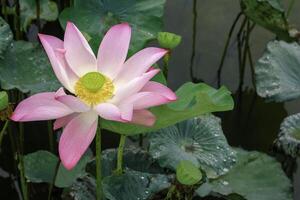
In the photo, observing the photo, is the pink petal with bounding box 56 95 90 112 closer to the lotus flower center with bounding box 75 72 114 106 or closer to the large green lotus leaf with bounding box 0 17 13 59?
the lotus flower center with bounding box 75 72 114 106

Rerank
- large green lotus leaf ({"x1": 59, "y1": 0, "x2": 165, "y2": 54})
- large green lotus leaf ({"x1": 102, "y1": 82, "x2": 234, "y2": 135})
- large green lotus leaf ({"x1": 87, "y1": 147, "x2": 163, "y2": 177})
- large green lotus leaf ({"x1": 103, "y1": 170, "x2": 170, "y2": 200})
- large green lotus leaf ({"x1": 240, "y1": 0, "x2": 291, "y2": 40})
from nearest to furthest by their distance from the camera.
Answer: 1. large green lotus leaf ({"x1": 102, "y1": 82, "x2": 234, "y2": 135})
2. large green lotus leaf ({"x1": 103, "y1": 170, "x2": 170, "y2": 200})
3. large green lotus leaf ({"x1": 87, "y1": 147, "x2": 163, "y2": 177})
4. large green lotus leaf ({"x1": 59, "y1": 0, "x2": 165, "y2": 54})
5. large green lotus leaf ({"x1": 240, "y1": 0, "x2": 291, "y2": 40})

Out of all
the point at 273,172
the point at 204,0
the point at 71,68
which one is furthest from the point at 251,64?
the point at 71,68

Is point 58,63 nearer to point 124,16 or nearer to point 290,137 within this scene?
point 124,16

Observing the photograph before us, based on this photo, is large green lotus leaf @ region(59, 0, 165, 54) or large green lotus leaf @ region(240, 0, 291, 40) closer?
large green lotus leaf @ region(59, 0, 165, 54)

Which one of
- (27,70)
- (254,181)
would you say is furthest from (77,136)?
(254,181)

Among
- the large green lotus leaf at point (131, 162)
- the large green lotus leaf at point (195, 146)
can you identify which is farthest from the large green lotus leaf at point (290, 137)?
the large green lotus leaf at point (131, 162)

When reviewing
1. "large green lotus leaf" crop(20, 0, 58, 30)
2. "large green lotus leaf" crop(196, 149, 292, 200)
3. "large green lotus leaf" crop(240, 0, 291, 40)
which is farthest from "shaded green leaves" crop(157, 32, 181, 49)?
"large green lotus leaf" crop(20, 0, 58, 30)
